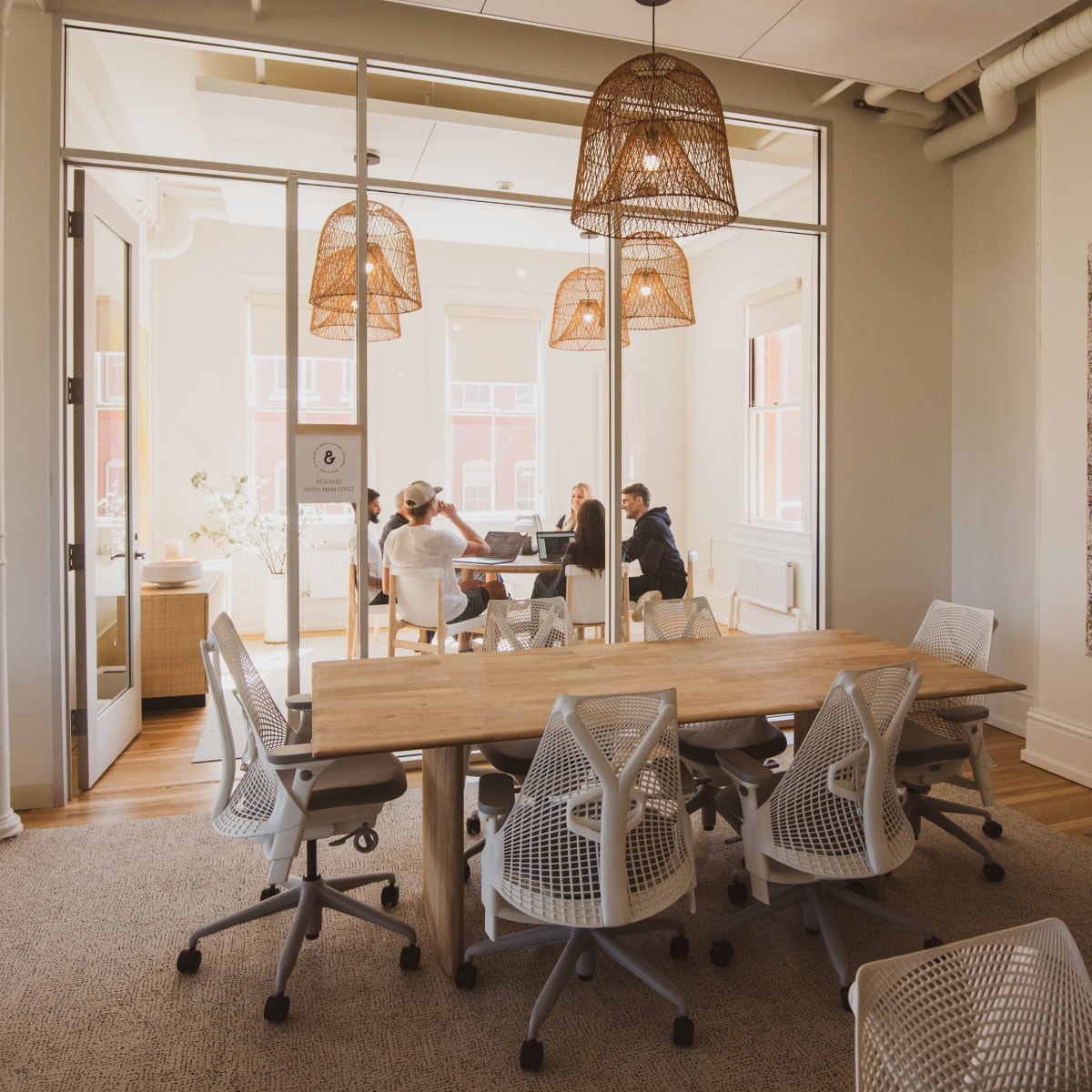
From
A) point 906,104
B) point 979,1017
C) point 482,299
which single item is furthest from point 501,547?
point 979,1017

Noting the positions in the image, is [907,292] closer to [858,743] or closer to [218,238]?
[858,743]

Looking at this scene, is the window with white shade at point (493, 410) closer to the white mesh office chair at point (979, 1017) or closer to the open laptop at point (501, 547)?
the open laptop at point (501, 547)

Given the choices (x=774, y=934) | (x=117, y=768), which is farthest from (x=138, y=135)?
(x=774, y=934)

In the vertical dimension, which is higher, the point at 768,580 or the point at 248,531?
the point at 248,531

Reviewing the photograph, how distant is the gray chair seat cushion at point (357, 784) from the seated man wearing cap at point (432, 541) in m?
1.86

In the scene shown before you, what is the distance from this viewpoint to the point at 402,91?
4051mm

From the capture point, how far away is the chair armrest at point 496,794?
2.04 metres

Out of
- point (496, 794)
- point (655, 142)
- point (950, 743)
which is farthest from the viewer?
point (950, 743)

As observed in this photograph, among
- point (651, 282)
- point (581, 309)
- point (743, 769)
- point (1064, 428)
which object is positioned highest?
point (651, 282)

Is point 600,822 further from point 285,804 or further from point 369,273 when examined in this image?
point 369,273

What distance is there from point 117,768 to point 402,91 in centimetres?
353

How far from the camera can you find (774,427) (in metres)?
4.87

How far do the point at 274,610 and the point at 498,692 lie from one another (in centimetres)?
429

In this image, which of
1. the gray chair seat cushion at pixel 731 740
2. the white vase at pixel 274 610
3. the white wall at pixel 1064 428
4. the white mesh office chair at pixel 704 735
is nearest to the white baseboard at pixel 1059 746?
the white wall at pixel 1064 428
